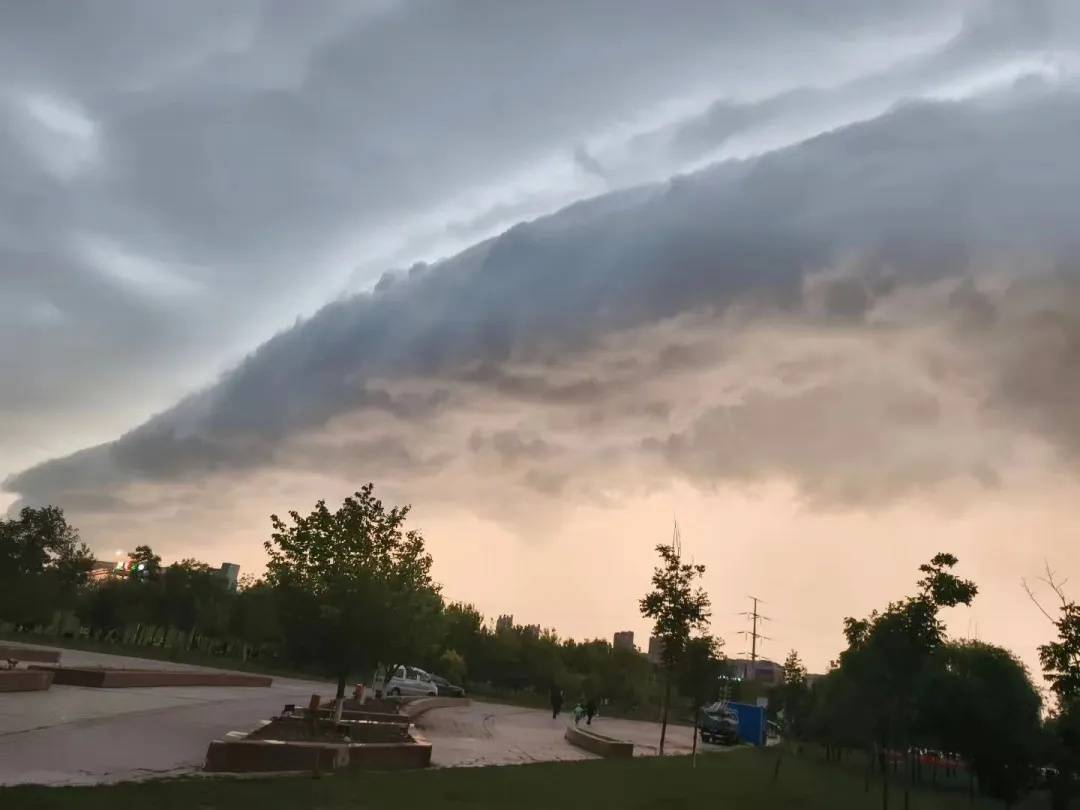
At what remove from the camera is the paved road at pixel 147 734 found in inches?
455

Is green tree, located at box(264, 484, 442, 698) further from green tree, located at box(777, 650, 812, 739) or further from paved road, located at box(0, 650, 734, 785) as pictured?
green tree, located at box(777, 650, 812, 739)

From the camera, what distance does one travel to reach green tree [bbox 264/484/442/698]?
19828 mm

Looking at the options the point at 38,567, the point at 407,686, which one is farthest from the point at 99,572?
the point at 407,686

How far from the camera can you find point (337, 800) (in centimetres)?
1043

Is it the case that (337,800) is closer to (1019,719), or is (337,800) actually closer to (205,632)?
(1019,719)

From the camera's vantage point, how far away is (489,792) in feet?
41.0

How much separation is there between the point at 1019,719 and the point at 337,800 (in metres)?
30.6

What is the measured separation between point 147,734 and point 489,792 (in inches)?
287

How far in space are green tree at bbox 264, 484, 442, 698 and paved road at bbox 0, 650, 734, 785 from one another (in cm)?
248

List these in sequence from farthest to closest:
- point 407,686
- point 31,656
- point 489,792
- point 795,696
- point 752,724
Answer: point 795,696 < point 752,724 < point 407,686 < point 31,656 < point 489,792

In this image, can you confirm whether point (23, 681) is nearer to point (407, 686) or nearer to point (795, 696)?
point (407, 686)

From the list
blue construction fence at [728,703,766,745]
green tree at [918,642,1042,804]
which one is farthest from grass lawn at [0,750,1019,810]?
blue construction fence at [728,703,766,745]

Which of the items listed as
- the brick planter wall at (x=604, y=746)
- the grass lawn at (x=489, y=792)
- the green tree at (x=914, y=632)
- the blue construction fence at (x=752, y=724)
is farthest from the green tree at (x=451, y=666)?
the green tree at (x=914, y=632)

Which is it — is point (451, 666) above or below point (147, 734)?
above
